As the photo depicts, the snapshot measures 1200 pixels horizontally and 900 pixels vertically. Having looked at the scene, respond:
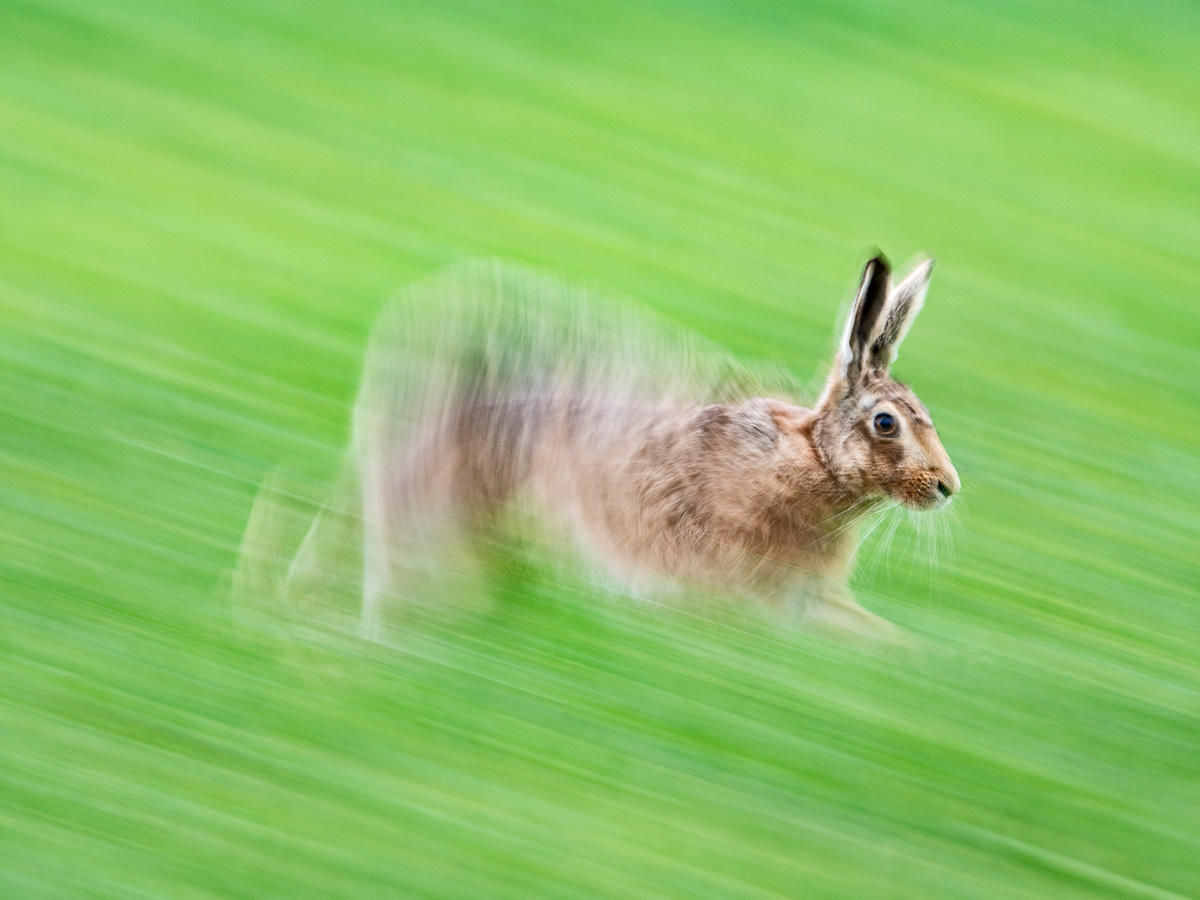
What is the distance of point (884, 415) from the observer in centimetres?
245

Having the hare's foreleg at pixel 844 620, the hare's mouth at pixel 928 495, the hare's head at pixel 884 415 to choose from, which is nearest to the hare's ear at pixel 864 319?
the hare's head at pixel 884 415

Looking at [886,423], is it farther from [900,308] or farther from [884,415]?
[900,308]

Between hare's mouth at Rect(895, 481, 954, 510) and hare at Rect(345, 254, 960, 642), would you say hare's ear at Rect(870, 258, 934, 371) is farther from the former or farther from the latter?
hare's mouth at Rect(895, 481, 954, 510)

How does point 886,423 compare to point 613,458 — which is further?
point 613,458

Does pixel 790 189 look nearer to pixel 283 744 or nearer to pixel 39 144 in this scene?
pixel 39 144

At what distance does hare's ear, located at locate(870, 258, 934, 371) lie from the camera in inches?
95.0

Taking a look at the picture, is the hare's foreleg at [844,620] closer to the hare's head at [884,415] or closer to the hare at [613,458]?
the hare at [613,458]

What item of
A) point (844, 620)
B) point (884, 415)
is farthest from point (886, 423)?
point (844, 620)

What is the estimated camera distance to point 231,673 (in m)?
2.43

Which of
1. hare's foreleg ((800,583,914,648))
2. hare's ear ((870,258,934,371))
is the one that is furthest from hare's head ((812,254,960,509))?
hare's foreleg ((800,583,914,648))

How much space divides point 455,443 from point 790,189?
1.63 metres

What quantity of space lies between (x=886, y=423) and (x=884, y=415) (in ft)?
0.04

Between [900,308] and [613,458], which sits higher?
[900,308]

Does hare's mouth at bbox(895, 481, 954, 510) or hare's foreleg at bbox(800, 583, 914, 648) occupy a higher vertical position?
hare's mouth at bbox(895, 481, 954, 510)
